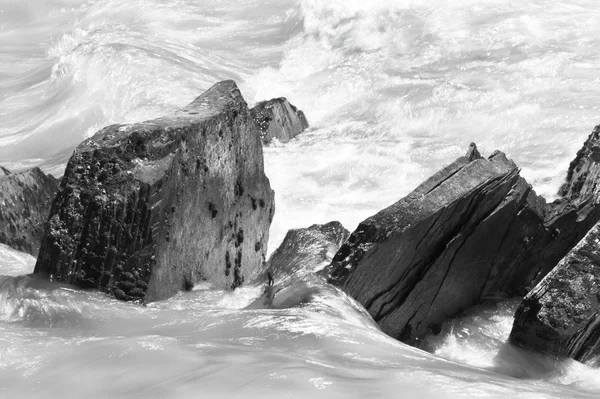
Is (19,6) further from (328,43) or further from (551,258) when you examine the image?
(551,258)

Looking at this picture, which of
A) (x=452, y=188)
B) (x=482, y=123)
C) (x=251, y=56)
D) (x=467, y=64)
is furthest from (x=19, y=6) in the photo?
(x=452, y=188)

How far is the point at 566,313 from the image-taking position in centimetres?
495

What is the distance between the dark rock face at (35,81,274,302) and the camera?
530 centimetres

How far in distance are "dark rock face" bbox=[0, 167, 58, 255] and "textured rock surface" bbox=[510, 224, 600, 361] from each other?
3.65 m

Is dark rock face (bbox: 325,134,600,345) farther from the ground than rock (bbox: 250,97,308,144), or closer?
closer

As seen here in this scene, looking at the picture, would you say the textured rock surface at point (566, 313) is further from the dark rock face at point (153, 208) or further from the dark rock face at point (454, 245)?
the dark rock face at point (153, 208)

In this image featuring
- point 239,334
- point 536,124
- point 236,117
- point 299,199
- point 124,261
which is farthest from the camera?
point 536,124

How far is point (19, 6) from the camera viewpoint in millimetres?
20641

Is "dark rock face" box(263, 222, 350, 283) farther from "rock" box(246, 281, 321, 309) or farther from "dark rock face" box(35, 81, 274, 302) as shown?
"rock" box(246, 281, 321, 309)

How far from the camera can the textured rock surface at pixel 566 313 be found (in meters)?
4.94

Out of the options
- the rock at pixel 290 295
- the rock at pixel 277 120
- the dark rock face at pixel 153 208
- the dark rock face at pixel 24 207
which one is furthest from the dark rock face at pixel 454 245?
the rock at pixel 277 120

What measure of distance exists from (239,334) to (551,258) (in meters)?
2.37

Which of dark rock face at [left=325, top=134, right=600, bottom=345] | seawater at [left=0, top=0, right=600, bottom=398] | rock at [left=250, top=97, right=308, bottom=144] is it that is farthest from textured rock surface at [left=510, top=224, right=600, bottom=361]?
rock at [left=250, top=97, right=308, bottom=144]

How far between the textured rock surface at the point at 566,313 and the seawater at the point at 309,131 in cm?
11
